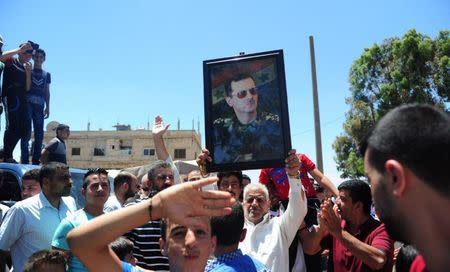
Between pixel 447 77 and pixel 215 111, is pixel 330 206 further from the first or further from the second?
pixel 447 77

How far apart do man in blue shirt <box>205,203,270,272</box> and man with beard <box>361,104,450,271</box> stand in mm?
1292

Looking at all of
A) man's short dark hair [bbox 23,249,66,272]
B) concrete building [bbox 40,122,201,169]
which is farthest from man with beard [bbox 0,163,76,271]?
concrete building [bbox 40,122,201,169]

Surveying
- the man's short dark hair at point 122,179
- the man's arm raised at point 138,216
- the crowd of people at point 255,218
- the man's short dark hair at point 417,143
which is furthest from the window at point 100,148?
the man's short dark hair at point 417,143

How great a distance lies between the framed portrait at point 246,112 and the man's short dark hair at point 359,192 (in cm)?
97

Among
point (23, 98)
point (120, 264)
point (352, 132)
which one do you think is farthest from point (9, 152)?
point (352, 132)

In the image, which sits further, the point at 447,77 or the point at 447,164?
the point at 447,77

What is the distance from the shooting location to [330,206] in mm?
3168

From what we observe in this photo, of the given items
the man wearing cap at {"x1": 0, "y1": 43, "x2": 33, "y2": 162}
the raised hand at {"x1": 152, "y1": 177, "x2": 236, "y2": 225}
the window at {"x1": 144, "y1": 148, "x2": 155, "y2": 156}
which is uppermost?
the window at {"x1": 144, "y1": 148, "x2": 155, "y2": 156}

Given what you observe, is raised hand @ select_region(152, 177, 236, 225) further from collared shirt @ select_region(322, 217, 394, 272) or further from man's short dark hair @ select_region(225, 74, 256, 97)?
collared shirt @ select_region(322, 217, 394, 272)

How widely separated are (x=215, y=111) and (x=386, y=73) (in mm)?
20745

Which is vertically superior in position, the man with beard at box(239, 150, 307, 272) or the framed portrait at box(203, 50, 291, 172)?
the framed portrait at box(203, 50, 291, 172)

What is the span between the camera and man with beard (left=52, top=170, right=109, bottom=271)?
3521 millimetres

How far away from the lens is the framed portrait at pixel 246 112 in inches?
127

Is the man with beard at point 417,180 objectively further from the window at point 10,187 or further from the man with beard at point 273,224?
the window at point 10,187
